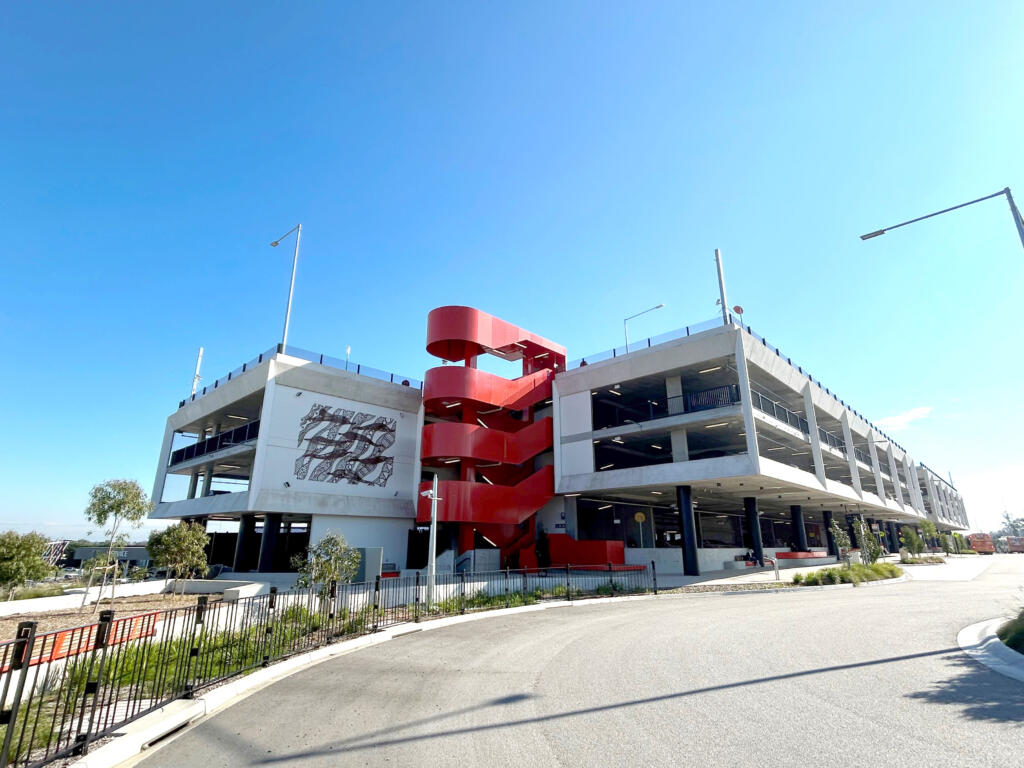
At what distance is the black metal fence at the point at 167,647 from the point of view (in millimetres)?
5734

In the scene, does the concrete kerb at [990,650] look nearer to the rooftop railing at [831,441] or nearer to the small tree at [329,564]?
the small tree at [329,564]

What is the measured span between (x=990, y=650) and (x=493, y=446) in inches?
1092

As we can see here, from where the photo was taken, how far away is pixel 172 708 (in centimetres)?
712

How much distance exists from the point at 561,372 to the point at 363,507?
16726mm

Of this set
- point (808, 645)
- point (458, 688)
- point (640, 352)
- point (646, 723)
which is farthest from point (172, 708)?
point (640, 352)

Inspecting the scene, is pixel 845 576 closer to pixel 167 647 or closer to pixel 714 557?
pixel 714 557

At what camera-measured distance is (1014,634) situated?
399 inches

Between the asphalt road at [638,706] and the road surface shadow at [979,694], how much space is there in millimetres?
27

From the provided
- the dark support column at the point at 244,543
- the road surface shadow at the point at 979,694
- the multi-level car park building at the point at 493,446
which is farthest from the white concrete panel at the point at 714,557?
the dark support column at the point at 244,543

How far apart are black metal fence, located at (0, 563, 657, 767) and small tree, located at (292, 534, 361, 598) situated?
20.5 inches

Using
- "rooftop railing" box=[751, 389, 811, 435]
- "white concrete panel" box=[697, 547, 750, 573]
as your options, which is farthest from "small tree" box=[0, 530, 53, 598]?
"rooftop railing" box=[751, 389, 811, 435]

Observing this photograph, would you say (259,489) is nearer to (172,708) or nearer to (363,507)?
(363,507)

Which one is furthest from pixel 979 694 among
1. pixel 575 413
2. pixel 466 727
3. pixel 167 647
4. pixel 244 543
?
pixel 244 543

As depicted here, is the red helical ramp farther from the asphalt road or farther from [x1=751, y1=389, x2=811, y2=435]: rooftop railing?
the asphalt road
